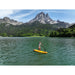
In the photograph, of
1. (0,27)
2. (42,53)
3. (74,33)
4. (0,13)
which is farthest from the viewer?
(74,33)

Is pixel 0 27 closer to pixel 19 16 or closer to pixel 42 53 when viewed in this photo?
pixel 19 16
